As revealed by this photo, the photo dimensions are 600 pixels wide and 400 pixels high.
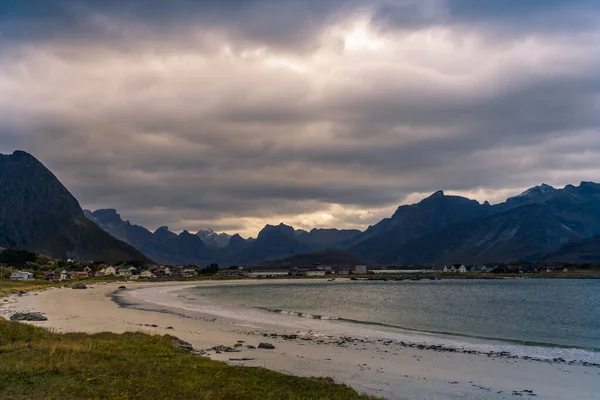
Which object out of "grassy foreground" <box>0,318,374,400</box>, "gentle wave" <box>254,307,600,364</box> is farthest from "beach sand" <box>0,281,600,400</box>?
"grassy foreground" <box>0,318,374,400</box>

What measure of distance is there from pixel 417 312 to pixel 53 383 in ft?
260

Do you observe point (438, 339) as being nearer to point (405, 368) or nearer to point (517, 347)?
point (517, 347)

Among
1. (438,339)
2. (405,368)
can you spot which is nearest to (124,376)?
(405,368)

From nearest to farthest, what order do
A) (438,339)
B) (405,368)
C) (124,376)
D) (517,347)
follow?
1. (124,376)
2. (405,368)
3. (517,347)
4. (438,339)

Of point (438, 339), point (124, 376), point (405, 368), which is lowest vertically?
point (438, 339)

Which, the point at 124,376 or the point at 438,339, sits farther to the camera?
the point at 438,339

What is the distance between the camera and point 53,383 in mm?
20312

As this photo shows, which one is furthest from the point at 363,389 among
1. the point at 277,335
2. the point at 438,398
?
the point at 277,335

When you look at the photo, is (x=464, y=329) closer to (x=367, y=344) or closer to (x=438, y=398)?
(x=367, y=344)

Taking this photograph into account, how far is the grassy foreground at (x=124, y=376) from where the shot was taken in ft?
64.5

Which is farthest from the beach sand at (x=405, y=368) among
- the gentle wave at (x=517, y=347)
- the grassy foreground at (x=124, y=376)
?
the grassy foreground at (x=124, y=376)

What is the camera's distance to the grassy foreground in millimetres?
19672

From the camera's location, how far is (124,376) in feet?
73.5

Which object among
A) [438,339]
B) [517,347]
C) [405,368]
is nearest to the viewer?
[405,368]
